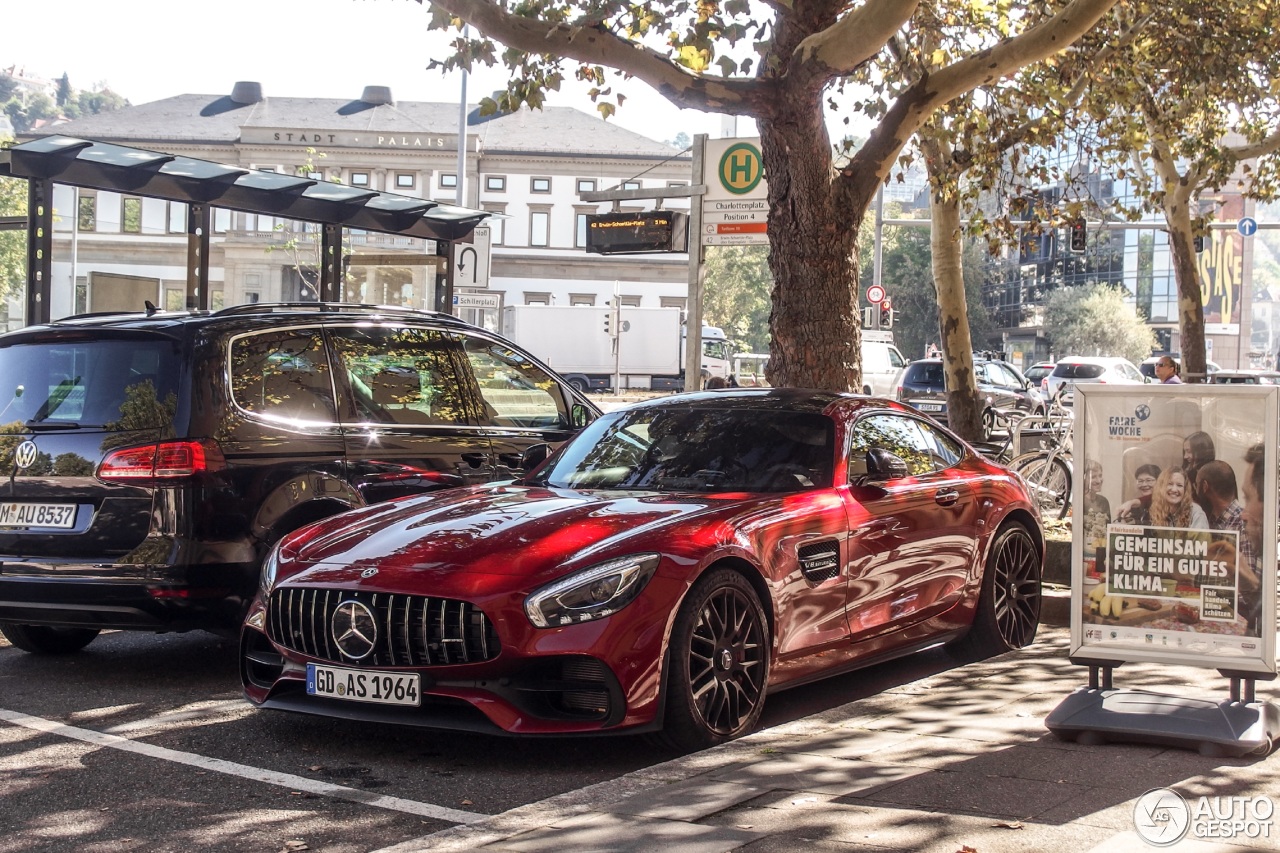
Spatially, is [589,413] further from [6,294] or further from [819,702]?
[6,294]

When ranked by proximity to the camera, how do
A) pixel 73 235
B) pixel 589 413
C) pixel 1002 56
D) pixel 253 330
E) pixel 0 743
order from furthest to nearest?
pixel 73 235 < pixel 1002 56 < pixel 589 413 < pixel 253 330 < pixel 0 743

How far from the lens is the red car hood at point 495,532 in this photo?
228 inches

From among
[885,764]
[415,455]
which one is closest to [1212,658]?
[885,764]

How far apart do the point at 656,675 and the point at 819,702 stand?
1.62 meters

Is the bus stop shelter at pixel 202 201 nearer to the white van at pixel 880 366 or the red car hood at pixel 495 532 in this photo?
the red car hood at pixel 495 532

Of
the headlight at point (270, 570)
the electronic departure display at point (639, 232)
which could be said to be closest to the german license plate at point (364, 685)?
→ the headlight at point (270, 570)

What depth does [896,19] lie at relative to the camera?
424 inches

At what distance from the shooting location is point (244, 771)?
564 centimetres

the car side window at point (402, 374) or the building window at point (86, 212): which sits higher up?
the building window at point (86, 212)

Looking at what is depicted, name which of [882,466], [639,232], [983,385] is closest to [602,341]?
[983,385]

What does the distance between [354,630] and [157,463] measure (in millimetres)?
1748

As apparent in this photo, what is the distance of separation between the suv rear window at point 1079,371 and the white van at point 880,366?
238 inches

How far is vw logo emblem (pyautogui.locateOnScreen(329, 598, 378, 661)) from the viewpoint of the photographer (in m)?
5.79

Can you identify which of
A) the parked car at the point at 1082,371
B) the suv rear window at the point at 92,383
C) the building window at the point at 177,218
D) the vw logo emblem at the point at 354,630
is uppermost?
the building window at the point at 177,218
